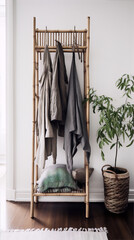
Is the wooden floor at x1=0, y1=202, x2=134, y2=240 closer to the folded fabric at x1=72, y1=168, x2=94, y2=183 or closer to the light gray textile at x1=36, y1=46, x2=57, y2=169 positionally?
the folded fabric at x1=72, y1=168, x2=94, y2=183

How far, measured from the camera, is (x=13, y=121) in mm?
2246

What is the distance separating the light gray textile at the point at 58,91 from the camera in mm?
1762

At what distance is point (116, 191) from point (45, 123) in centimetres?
102

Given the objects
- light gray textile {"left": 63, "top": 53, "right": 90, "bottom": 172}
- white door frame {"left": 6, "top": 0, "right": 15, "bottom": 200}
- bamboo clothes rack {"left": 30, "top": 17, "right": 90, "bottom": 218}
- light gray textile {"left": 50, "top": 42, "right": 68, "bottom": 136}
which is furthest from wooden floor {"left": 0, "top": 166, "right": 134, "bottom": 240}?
light gray textile {"left": 50, "top": 42, "right": 68, "bottom": 136}

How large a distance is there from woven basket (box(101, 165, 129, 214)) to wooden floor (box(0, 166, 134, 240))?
0.08m

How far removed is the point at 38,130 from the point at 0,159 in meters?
2.15

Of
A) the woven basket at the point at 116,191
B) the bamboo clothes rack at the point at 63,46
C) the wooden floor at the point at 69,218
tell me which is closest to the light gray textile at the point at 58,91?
the bamboo clothes rack at the point at 63,46

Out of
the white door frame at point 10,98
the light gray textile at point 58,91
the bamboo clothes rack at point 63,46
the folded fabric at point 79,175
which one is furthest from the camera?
the white door frame at point 10,98

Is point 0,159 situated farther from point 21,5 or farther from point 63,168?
point 21,5

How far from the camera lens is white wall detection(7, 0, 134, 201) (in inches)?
85.9

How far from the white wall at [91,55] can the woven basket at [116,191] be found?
0.83ft

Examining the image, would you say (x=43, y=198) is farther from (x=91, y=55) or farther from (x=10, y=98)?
(x=91, y=55)

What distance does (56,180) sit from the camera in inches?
77.5

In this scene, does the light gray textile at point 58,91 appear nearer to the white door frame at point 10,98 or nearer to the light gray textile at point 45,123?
the light gray textile at point 45,123
